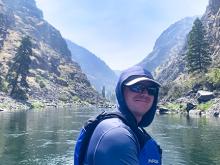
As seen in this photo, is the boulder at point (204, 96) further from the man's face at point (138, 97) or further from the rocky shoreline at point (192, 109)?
the man's face at point (138, 97)

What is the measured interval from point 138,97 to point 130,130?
0.75 meters

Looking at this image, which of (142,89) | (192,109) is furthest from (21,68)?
(142,89)

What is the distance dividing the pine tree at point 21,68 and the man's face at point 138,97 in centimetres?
14724

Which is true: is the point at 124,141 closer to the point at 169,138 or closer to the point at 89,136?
the point at 89,136

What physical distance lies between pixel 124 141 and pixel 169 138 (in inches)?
1985

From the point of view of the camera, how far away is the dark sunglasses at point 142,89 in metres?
5.39

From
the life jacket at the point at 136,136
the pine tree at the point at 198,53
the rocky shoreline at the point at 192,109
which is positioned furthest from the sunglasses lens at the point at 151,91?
the pine tree at the point at 198,53

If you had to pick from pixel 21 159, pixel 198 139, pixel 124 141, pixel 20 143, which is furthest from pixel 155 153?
pixel 198 139

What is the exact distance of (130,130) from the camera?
4879mm

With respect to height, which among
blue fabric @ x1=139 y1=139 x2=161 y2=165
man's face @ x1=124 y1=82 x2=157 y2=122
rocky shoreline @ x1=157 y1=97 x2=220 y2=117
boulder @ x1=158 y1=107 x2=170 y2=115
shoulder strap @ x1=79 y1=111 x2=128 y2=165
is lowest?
boulder @ x1=158 y1=107 x2=170 y2=115

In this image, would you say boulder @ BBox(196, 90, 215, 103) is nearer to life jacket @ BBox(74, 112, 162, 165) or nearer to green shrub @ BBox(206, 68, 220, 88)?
green shrub @ BBox(206, 68, 220, 88)

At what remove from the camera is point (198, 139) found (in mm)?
52375

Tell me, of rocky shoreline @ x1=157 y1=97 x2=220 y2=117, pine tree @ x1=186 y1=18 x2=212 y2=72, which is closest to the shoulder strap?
rocky shoreline @ x1=157 y1=97 x2=220 y2=117

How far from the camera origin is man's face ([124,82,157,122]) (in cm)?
543
